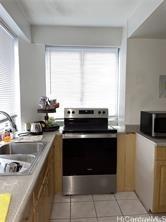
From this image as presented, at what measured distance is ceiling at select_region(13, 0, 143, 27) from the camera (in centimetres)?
232

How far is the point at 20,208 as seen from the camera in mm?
913

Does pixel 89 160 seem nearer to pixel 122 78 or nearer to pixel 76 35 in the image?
pixel 122 78

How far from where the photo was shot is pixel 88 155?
265 centimetres

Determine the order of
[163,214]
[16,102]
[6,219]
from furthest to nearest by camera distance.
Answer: [16,102]
[163,214]
[6,219]

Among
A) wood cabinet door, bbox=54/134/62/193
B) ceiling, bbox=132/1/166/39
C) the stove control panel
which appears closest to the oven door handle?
wood cabinet door, bbox=54/134/62/193

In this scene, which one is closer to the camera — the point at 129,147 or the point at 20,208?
the point at 20,208

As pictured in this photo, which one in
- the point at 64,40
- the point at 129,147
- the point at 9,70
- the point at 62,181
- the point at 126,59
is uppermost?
the point at 64,40

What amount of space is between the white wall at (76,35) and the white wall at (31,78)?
0.18 m

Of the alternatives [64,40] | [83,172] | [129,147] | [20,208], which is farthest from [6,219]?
[64,40]

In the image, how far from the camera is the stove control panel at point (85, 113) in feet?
9.80

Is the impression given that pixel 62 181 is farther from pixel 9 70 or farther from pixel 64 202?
pixel 9 70

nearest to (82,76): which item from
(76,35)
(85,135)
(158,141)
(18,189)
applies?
(76,35)

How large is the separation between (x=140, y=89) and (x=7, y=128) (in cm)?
193

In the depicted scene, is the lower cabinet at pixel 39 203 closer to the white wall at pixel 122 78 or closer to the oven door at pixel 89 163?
the oven door at pixel 89 163
